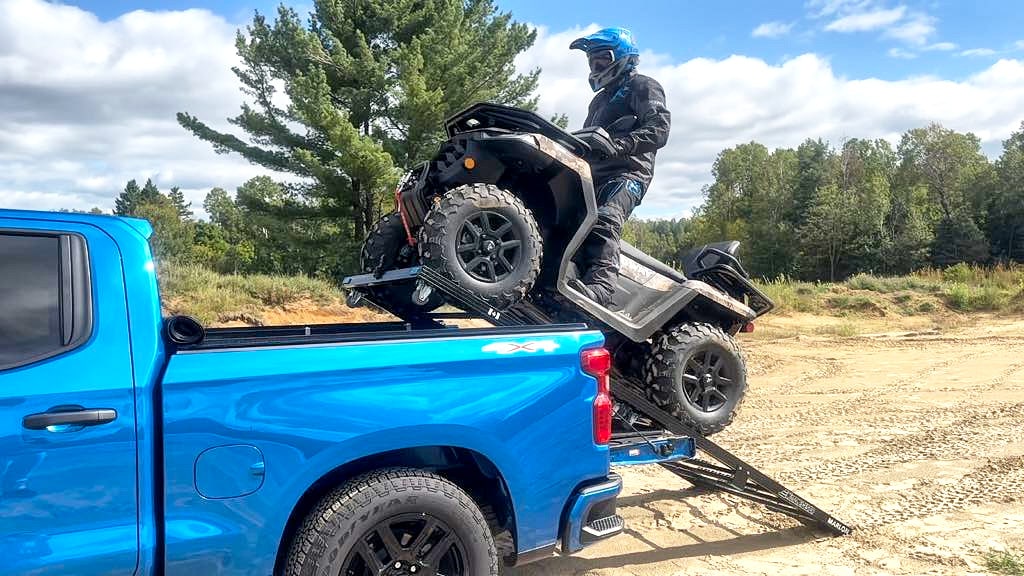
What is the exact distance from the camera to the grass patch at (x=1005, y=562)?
4.24 meters

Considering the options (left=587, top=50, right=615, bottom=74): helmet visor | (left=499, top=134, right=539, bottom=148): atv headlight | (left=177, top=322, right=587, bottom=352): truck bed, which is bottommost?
(left=177, top=322, right=587, bottom=352): truck bed

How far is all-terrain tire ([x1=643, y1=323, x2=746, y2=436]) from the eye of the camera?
484 centimetres

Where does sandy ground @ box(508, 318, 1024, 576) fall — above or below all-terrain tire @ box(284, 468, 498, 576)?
below

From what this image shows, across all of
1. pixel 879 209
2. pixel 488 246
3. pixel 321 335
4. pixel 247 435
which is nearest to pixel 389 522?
pixel 247 435

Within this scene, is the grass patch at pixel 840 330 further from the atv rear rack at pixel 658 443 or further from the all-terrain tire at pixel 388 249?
the all-terrain tire at pixel 388 249

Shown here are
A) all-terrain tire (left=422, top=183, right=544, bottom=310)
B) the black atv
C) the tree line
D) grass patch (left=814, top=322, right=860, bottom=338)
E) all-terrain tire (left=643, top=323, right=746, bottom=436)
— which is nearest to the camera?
all-terrain tire (left=422, top=183, right=544, bottom=310)

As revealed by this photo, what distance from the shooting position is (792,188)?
6206 centimetres

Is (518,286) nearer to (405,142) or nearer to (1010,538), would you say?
(1010,538)

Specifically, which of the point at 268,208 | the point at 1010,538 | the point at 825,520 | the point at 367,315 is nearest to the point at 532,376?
the point at 825,520

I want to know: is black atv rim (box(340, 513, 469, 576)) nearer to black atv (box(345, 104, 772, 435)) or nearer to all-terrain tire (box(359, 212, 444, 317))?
black atv (box(345, 104, 772, 435))

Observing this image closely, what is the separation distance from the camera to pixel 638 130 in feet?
15.5

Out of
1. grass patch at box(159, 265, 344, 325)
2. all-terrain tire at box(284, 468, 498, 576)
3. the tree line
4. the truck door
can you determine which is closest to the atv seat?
all-terrain tire at box(284, 468, 498, 576)

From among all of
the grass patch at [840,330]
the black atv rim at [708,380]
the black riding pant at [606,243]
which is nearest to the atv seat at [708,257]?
the black atv rim at [708,380]

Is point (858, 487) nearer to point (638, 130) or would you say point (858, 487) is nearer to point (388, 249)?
point (638, 130)
